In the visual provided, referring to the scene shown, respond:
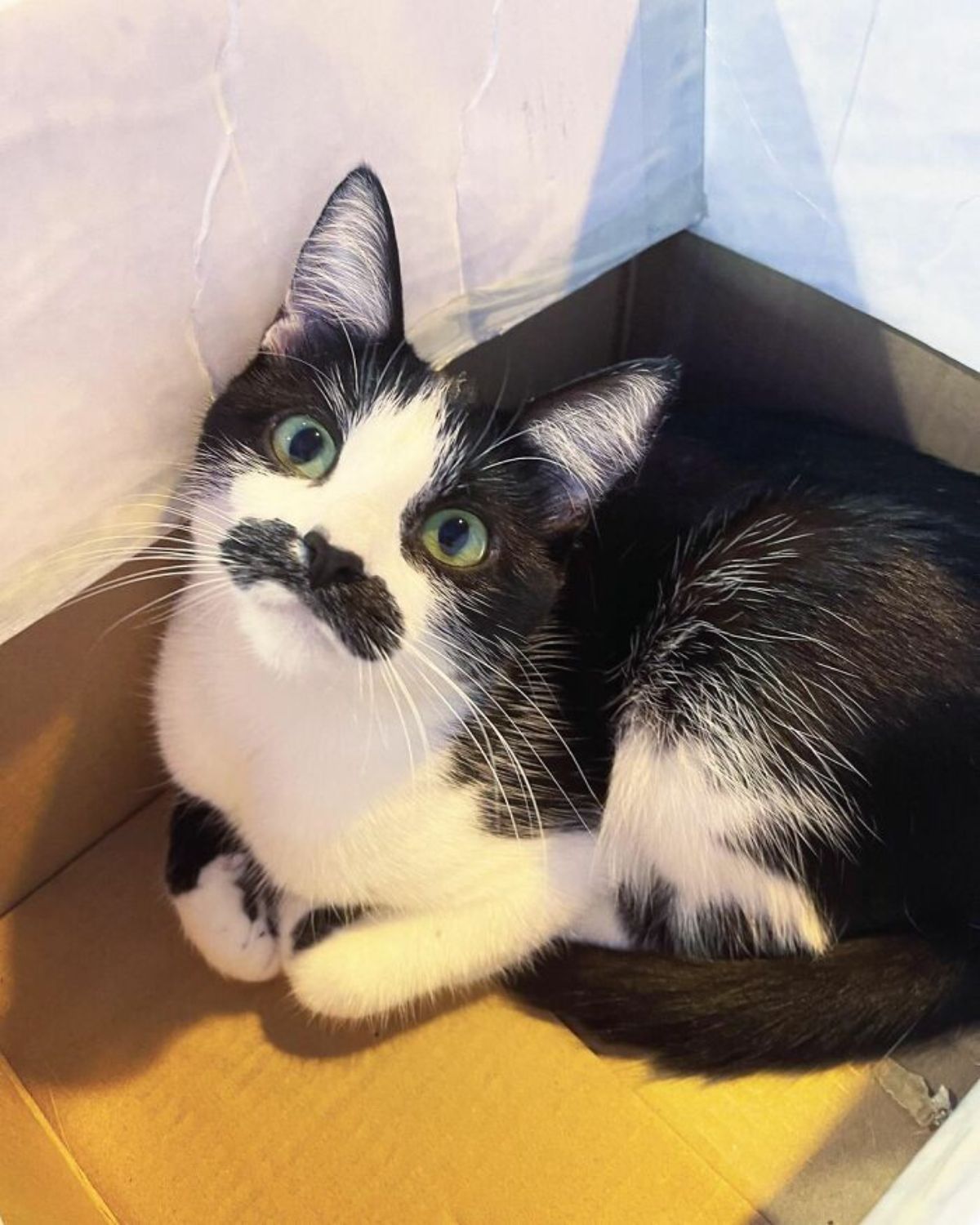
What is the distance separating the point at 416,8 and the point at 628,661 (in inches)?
22.5

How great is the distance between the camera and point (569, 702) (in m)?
0.97

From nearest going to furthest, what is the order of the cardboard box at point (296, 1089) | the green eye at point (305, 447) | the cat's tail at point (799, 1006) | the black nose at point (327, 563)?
the black nose at point (327, 563)
the green eye at point (305, 447)
the cat's tail at point (799, 1006)
the cardboard box at point (296, 1089)

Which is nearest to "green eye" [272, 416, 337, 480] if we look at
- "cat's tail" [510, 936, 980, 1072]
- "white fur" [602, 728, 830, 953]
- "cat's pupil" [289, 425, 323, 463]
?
"cat's pupil" [289, 425, 323, 463]

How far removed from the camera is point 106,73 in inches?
26.0

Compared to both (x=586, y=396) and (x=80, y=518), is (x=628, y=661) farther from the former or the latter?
(x=80, y=518)

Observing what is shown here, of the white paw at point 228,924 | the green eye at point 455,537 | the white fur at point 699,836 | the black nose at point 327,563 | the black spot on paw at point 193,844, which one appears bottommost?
the white paw at point 228,924

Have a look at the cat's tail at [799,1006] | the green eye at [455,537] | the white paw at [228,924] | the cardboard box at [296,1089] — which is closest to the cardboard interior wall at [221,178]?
the cardboard box at [296,1089]

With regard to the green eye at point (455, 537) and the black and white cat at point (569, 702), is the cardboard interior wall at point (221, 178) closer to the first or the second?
the black and white cat at point (569, 702)

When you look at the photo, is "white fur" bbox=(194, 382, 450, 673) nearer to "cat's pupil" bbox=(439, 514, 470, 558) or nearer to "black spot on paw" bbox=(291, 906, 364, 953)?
"cat's pupil" bbox=(439, 514, 470, 558)

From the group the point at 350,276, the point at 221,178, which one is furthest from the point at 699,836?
the point at 221,178

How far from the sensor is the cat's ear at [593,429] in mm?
716

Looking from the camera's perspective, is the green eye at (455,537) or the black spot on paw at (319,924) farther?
the black spot on paw at (319,924)

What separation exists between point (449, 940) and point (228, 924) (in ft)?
0.79

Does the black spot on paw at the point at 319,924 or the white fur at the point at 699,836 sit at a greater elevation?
the white fur at the point at 699,836
